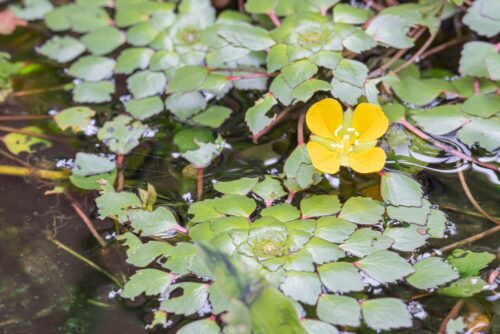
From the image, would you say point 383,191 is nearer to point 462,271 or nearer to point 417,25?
point 462,271

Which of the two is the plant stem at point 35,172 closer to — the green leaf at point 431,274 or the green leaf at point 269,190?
the green leaf at point 269,190

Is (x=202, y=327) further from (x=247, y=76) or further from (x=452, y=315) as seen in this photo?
(x=247, y=76)

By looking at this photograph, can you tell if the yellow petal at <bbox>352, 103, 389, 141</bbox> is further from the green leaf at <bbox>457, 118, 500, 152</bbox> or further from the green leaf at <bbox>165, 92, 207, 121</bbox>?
the green leaf at <bbox>165, 92, 207, 121</bbox>

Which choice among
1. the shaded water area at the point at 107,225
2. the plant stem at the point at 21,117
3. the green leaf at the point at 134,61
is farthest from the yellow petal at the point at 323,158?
the plant stem at the point at 21,117

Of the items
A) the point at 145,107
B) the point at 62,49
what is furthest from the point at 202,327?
the point at 62,49

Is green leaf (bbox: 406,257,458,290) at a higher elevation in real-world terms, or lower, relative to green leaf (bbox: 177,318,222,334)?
higher

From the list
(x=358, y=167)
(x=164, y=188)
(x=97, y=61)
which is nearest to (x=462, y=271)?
(x=358, y=167)

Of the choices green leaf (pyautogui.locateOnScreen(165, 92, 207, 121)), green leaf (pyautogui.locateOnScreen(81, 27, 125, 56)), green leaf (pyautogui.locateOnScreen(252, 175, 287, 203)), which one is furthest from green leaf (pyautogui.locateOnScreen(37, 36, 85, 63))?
green leaf (pyautogui.locateOnScreen(252, 175, 287, 203))
